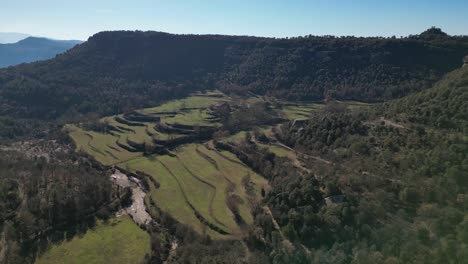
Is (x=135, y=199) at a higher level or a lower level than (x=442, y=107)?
lower

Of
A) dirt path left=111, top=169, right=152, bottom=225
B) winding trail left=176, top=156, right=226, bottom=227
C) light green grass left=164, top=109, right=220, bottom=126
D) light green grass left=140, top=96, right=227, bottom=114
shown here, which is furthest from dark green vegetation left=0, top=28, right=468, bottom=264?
→ dirt path left=111, top=169, right=152, bottom=225

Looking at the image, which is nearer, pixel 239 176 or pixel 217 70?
pixel 239 176

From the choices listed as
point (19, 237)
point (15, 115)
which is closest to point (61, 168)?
point (19, 237)

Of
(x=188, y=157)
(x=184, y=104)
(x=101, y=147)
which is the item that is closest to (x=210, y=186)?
(x=188, y=157)

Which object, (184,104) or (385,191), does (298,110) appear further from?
(385,191)

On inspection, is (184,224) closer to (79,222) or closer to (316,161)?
(79,222)

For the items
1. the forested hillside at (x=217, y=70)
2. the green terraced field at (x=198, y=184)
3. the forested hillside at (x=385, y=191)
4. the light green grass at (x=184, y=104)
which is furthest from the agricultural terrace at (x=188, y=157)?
the forested hillside at (x=217, y=70)

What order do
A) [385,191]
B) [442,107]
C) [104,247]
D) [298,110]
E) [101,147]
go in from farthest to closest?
[298,110], [101,147], [442,107], [104,247], [385,191]
